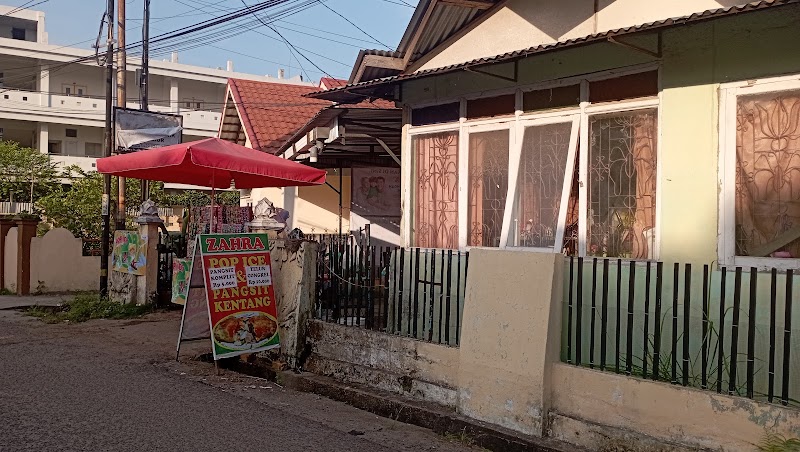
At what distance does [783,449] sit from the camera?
445 cm

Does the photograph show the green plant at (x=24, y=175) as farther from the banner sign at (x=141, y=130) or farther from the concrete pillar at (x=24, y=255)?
the banner sign at (x=141, y=130)

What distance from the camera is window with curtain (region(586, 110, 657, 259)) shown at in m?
7.00

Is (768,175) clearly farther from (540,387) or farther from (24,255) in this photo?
(24,255)

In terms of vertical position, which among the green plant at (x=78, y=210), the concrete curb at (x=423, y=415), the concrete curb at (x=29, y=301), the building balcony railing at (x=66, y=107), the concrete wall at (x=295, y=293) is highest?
the building balcony railing at (x=66, y=107)

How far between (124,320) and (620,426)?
9.85 m

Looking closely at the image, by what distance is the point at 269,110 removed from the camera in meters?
20.6

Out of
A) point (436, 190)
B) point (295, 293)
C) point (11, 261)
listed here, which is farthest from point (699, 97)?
point (11, 261)

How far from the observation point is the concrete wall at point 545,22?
7.27 m

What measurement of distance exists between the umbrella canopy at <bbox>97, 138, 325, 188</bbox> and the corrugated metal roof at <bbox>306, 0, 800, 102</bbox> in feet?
3.88

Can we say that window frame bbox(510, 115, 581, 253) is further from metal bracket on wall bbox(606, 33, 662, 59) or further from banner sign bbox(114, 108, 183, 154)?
banner sign bbox(114, 108, 183, 154)

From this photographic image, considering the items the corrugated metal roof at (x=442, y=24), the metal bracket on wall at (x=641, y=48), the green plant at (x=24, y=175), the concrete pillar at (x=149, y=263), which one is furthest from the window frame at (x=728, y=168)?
the green plant at (x=24, y=175)

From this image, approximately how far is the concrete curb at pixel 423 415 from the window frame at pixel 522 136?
6.81ft

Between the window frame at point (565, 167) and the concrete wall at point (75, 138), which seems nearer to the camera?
the window frame at point (565, 167)

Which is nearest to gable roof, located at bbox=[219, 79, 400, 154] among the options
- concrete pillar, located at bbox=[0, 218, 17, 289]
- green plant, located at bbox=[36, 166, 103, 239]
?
concrete pillar, located at bbox=[0, 218, 17, 289]
